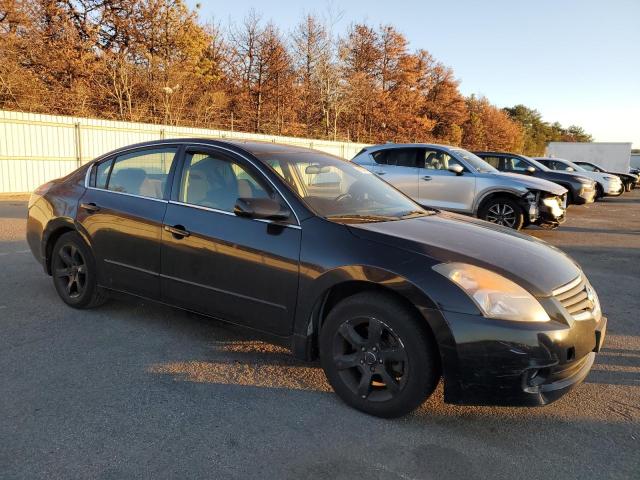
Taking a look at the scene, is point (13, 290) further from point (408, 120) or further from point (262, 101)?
point (408, 120)

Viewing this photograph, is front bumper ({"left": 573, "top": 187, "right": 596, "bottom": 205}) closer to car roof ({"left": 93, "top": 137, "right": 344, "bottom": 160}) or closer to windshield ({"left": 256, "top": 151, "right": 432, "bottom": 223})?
windshield ({"left": 256, "top": 151, "right": 432, "bottom": 223})

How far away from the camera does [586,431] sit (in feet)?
9.38

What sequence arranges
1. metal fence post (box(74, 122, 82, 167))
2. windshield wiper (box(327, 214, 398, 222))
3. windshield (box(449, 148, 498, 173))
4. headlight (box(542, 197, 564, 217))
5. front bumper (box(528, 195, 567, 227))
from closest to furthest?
windshield wiper (box(327, 214, 398, 222)) → front bumper (box(528, 195, 567, 227)) → headlight (box(542, 197, 564, 217)) → windshield (box(449, 148, 498, 173)) → metal fence post (box(74, 122, 82, 167))

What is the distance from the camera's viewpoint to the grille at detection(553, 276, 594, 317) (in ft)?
9.29

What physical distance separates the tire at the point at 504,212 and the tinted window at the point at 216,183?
7048 mm

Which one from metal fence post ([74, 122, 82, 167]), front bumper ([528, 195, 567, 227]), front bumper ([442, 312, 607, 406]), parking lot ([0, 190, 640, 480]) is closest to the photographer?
parking lot ([0, 190, 640, 480])

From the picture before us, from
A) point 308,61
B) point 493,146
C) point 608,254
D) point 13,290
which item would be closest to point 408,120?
point 308,61

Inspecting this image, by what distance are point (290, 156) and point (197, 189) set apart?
0.75 m

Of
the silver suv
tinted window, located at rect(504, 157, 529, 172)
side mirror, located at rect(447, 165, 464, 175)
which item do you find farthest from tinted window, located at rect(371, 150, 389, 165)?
tinted window, located at rect(504, 157, 529, 172)

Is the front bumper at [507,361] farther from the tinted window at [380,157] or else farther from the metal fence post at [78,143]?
the metal fence post at [78,143]

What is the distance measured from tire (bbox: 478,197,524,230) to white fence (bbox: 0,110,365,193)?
812cm

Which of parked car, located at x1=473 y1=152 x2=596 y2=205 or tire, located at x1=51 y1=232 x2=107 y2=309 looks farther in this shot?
parked car, located at x1=473 y1=152 x2=596 y2=205

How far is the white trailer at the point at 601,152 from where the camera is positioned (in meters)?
34.1

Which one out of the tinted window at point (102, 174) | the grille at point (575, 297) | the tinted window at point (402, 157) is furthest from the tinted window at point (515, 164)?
the tinted window at point (102, 174)
